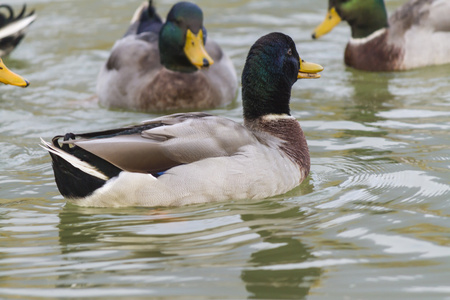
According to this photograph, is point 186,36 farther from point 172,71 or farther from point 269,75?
point 269,75

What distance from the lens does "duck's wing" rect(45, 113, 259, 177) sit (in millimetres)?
5496

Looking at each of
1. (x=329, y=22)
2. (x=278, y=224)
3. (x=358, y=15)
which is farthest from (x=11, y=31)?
(x=278, y=224)

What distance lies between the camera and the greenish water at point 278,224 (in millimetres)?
4453

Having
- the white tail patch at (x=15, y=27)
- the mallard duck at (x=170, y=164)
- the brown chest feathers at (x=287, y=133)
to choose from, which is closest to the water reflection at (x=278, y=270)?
the mallard duck at (x=170, y=164)

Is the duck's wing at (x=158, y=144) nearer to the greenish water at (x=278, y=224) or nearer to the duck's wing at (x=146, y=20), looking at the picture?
the greenish water at (x=278, y=224)

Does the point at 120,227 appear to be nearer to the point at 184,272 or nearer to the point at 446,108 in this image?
the point at 184,272

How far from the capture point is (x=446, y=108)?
825 centimetres

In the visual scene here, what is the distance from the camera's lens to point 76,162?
17.9ft

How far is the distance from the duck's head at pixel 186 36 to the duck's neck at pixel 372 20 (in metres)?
2.67

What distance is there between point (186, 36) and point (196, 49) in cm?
16

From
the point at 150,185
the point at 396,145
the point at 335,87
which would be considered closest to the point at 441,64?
the point at 335,87

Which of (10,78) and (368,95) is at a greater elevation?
(10,78)

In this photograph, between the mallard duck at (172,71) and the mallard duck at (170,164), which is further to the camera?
the mallard duck at (172,71)

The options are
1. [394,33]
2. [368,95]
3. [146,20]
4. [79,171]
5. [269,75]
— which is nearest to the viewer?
[79,171]
